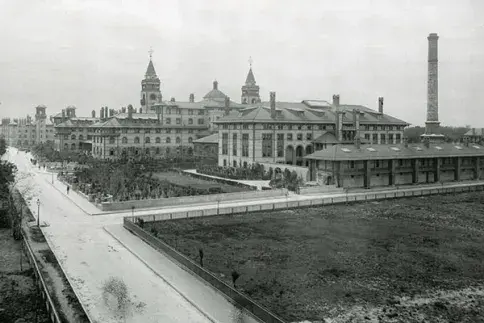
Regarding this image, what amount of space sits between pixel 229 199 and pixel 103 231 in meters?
15.5

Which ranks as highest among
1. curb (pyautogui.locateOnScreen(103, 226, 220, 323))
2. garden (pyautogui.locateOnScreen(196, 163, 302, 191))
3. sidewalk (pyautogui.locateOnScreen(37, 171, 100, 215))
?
garden (pyautogui.locateOnScreen(196, 163, 302, 191))

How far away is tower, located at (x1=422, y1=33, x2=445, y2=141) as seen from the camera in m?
75.0

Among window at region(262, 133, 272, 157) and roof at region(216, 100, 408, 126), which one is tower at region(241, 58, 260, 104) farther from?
window at region(262, 133, 272, 157)

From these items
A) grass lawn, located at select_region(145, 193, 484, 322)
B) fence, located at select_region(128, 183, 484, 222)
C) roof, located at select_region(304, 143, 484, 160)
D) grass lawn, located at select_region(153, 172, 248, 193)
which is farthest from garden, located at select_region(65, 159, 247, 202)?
roof, located at select_region(304, 143, 484, 160)

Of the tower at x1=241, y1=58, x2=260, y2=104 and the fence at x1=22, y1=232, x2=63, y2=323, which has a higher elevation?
the tower at x1=241, y1=58, x2=260, y2=104

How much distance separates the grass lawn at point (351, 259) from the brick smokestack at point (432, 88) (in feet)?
129

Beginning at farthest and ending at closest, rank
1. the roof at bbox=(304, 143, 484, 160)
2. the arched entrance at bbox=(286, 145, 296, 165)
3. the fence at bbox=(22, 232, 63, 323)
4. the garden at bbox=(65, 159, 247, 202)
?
the arched entrance at bbox=(286, 145, 296, 165)
the roof at bbox=(304, 143, 484, 160)
the garden at bbox=(65, 159, 247, 202)
the fence at bbox=(22, 232, 63, 323)

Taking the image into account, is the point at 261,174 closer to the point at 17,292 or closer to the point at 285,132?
the point at 285,132

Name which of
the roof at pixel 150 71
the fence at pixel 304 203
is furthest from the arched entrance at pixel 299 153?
the roof at pixel 150 71

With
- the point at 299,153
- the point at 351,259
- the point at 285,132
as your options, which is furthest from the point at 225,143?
the point at 351,259

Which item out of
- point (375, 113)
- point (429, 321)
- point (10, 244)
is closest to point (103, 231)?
point (10, 244)

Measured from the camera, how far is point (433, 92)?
76688mm

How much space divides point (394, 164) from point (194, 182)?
25.1 meters

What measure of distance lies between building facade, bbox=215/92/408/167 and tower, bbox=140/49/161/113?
138 ft
